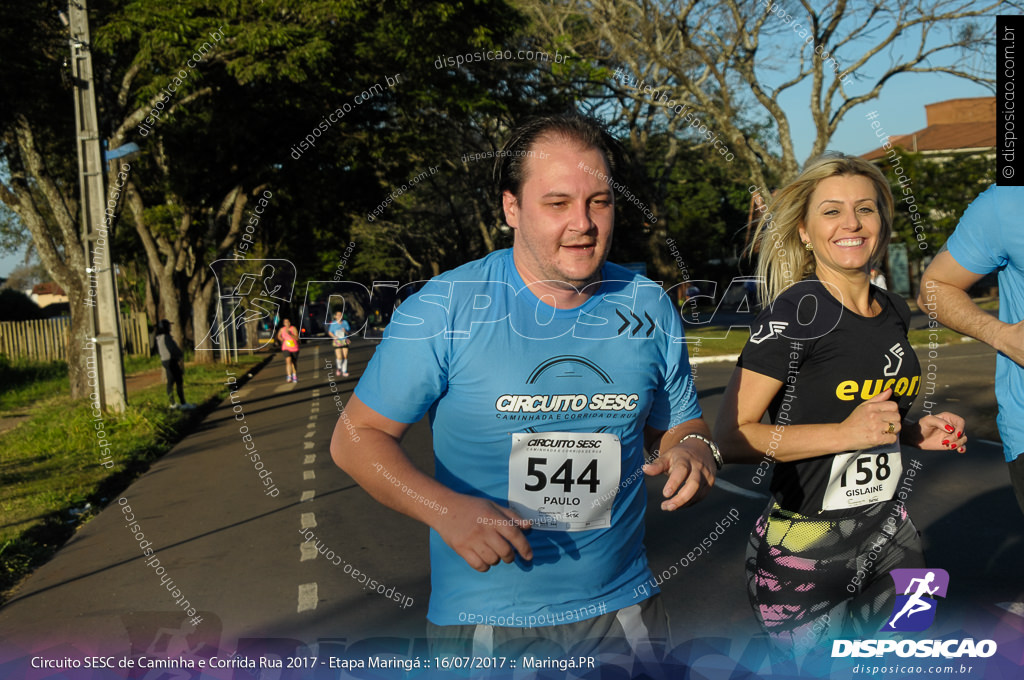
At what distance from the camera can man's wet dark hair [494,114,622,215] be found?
2.26 metres

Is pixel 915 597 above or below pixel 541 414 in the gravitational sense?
below

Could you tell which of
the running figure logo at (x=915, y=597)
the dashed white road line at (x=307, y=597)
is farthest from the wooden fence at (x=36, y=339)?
the running figure logo at (x=915, y=597)

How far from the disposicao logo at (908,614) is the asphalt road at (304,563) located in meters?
0.95

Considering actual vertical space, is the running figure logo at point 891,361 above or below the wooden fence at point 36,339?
above

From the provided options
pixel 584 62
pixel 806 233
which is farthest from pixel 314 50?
pixel 806 233

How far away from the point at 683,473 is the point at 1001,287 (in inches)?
68.7

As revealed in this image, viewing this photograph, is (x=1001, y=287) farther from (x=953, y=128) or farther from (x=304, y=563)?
(x=953, y=128)

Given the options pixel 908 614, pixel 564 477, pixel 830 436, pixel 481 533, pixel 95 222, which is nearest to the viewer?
pixel 481 533

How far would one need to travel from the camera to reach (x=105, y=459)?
10352 millimetres

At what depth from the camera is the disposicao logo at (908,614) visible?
272 centimetres

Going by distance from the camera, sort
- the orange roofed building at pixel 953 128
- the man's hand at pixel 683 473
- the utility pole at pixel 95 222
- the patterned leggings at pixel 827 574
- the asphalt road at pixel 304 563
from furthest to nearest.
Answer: the orange roofed building at pixel 953 128 < the utility pole at pixel 95 222 < the asphalt road at pixel 304 563 < the patterned leggings at pixel 827 574 < the man's hand at pixel 683 473

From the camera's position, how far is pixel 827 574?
2.70 metres

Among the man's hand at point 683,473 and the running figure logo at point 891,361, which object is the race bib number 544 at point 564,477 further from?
the running figure logo at point 891,361

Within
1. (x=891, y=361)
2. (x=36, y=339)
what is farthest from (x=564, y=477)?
(x=36, y=339)
